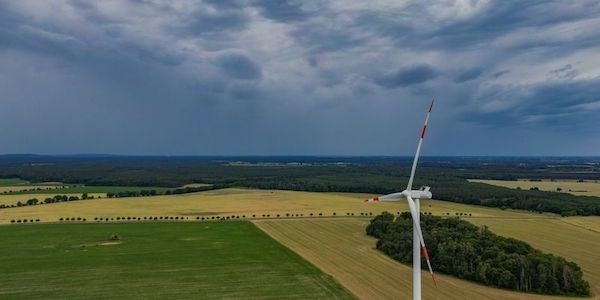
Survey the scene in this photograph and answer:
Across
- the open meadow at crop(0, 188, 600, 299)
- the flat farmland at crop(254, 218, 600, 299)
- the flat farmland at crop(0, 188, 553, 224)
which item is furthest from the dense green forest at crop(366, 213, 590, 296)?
the flat farmland at crop(0, 188, 553, 224)

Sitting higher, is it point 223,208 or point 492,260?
point 492,260

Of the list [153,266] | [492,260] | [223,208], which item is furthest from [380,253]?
[223,208]

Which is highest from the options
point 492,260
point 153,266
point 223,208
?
point 492,260

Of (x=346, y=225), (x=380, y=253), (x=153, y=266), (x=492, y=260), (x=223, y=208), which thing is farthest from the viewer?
(x=223, y=208)

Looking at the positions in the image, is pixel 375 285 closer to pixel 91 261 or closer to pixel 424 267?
pixel 424 267

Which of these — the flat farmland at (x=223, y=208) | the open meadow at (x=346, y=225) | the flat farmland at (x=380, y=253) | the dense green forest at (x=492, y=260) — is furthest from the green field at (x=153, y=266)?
the flat farmland at (x=223, y=208)

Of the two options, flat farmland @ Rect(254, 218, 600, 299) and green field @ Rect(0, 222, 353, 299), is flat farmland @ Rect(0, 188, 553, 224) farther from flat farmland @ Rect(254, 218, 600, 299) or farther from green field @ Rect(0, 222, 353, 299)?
green field @ Rect(0, 222, 353, 299)

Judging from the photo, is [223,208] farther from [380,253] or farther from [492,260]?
[492,260]
